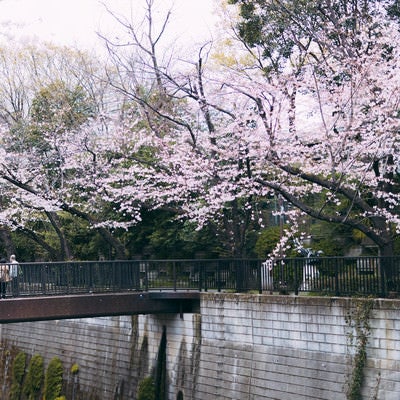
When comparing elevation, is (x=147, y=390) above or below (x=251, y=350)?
below

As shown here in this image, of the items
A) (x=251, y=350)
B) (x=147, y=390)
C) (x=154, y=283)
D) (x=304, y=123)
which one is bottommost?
(x=147, y=390)

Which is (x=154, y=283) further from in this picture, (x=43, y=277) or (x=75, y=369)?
(x=75, y=369)

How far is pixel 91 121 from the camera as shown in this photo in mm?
30797

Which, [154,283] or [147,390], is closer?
[147,390]

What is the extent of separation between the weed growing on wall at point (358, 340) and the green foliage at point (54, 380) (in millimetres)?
13652

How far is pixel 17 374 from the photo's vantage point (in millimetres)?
30875

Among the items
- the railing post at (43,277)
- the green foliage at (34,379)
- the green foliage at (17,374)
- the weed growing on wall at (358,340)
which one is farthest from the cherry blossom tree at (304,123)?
the green foliage at (17,374)

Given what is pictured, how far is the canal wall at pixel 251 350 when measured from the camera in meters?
16.6

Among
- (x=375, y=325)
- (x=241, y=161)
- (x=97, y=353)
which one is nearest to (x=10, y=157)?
(x=97, y=353)

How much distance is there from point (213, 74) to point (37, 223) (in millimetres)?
15568

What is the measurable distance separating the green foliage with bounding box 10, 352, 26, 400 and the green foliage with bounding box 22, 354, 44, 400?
501mm

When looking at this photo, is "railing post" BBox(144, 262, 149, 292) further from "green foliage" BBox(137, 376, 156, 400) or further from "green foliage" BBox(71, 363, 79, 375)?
"green foliage" BBox(71, 363, 79, 375)

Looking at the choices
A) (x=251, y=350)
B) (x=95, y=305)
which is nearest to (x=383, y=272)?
(x=251, y=350)

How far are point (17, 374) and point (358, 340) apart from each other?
17957 mm
